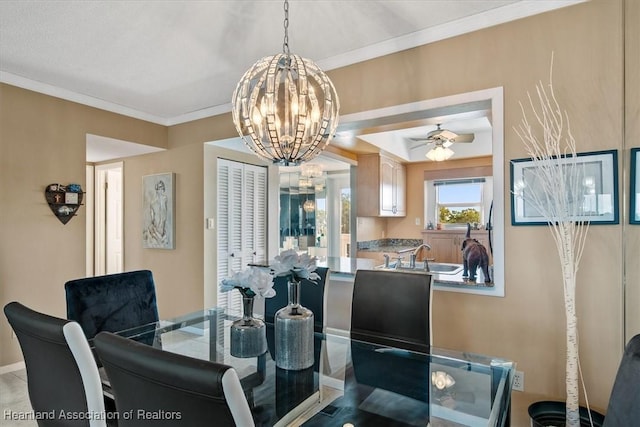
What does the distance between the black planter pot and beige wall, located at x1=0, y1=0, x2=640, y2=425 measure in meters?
0.13

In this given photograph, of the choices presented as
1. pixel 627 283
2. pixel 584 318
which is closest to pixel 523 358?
pixel 584 318

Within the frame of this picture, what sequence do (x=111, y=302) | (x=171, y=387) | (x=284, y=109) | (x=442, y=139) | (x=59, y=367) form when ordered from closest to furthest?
(x=171, y=387) < (x=59, y=367) < (x=284, y=109) < (x=111, y=302) < (x=442, y=139)

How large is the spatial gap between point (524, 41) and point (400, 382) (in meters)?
2.09

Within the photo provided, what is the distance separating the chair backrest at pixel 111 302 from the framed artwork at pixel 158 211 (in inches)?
77.2

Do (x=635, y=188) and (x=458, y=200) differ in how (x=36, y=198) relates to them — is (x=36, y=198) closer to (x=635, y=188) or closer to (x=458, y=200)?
(x=635, y=188)

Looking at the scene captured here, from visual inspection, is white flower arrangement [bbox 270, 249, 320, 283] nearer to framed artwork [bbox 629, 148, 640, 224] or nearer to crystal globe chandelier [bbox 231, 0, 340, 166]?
crystal globe chandelier [bbox 231, 0, 340, 166]

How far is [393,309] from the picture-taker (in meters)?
2.03

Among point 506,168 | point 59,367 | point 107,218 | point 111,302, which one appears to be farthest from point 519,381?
point 107,218

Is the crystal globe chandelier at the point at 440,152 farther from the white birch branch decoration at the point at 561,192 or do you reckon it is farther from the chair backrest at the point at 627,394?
the chair backrest at the point at 627,394

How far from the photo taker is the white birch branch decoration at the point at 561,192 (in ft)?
5.82

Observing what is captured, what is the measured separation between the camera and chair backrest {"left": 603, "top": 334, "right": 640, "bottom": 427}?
77 cm

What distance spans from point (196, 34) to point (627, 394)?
277cm

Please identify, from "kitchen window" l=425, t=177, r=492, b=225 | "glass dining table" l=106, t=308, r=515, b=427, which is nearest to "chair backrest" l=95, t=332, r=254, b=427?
"glass dining table" l=106, t=308, r=515, b=427

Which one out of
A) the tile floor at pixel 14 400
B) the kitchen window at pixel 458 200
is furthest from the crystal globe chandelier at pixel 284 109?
the kitchen window at pixel 458 200
